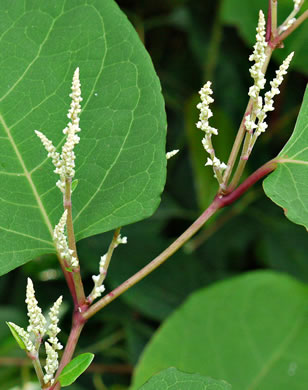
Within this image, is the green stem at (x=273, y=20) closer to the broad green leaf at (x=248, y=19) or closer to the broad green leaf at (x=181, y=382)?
the broad green leaf at (x=181, y=382)

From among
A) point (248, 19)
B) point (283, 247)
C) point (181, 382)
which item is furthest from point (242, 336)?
point (248, 19)

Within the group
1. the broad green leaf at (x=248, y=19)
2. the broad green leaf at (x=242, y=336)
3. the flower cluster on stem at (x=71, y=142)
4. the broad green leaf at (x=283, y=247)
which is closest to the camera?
the flower cluster on stem at (x=71, y=142)

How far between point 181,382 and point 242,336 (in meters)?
0.59

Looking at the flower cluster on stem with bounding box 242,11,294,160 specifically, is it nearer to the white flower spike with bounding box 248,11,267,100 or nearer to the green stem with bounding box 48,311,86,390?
the white flower spike with bounding box 248,11,267,100

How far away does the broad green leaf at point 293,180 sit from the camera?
2.07 ft

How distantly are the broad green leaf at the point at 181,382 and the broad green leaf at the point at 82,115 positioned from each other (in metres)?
0.18

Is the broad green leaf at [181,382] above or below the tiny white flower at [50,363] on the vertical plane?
below

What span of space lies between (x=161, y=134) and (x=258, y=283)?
2.01 feet

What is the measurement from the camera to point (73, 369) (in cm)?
57

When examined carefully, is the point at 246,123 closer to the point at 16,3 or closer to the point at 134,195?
the point at 134,195

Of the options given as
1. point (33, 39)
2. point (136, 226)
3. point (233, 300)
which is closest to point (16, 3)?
point (33, 39)

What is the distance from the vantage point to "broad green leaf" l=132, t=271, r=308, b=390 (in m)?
1.11

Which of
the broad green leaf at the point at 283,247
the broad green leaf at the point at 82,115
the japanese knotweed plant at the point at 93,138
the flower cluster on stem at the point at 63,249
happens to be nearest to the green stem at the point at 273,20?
the japanese knotweed plant at the point at 93,138

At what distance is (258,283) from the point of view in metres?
1.20
